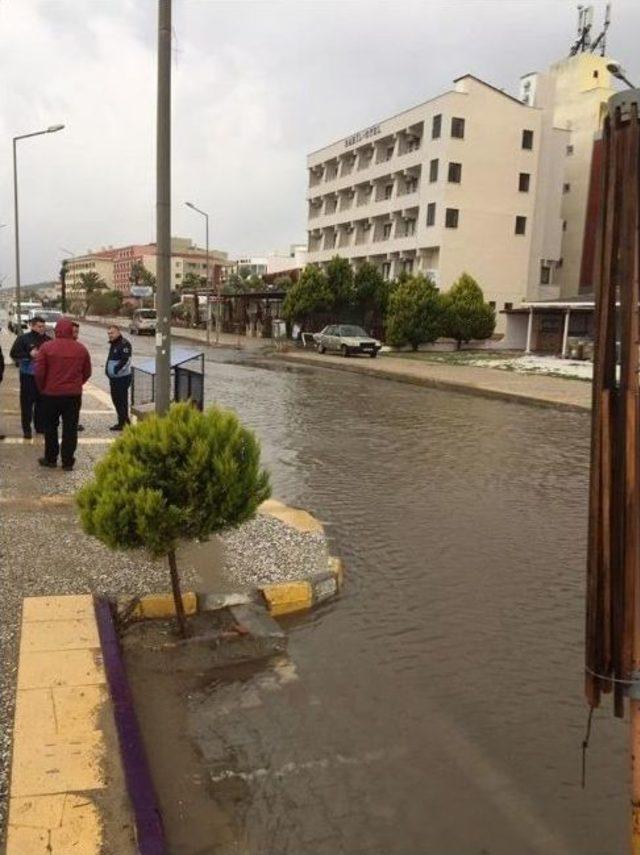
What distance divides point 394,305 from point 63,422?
106 feet

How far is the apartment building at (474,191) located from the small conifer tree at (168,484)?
50.2 metres

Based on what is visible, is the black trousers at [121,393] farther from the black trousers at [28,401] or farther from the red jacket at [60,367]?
the red jacket at [60,367]

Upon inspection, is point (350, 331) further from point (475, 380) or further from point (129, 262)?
point (129, 262)

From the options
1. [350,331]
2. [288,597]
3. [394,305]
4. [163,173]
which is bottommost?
[288,597]

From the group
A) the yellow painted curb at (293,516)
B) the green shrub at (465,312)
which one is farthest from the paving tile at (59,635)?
the green shrub at (465,312)

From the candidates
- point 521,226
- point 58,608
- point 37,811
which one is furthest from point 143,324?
point 37,811

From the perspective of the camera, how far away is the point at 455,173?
53031 millimetres

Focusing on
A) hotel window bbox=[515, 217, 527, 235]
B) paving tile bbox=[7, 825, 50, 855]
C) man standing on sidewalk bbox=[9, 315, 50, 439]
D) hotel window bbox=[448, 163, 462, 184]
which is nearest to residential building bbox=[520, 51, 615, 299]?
hotel window bbox=[515, 217, 527, 235]

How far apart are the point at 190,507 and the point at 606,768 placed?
256 cm

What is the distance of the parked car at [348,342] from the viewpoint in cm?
3688

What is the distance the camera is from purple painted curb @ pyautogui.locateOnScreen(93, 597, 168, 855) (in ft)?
9.64

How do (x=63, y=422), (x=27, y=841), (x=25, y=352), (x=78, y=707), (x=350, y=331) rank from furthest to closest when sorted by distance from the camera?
(x=350, y=331)
(x=25, y=352)
(x=63, y=422)
(x=78, y=707)
(x=27, y=841)

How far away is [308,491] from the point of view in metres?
9.45

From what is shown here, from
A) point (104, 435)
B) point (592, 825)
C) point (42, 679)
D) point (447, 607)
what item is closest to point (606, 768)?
point (592, 825)
